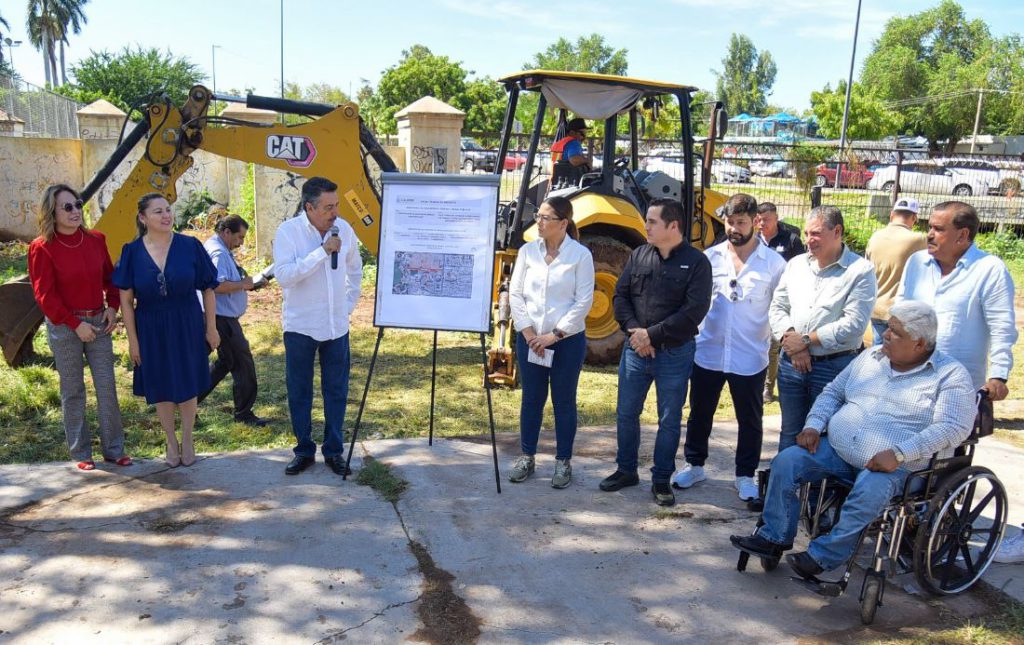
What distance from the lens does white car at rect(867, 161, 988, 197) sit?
17891 mm

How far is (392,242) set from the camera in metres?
4.74

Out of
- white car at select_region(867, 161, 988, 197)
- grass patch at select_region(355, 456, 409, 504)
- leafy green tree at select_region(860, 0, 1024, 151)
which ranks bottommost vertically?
grass patch at select_region(355, 456, 409, 504)

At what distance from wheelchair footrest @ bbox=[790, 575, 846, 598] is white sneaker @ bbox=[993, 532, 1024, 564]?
3.66 feet

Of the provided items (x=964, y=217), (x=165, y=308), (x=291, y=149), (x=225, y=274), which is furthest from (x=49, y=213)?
(x=964, y=217)

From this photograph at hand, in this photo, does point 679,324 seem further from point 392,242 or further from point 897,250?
point 897,250

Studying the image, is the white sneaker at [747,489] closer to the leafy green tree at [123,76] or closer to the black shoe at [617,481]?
the black shoe at [617,481]

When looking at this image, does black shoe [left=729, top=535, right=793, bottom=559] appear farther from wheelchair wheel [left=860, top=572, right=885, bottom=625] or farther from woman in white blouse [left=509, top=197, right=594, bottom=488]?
woman in white blouse [left=509, top=197, right=594, bottom=488]

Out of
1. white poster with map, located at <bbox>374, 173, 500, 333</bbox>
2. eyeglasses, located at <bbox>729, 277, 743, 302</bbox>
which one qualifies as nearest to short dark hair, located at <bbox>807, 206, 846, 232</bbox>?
eyeglasses, located at <bbox>729, 277, 743, 302</bbox>

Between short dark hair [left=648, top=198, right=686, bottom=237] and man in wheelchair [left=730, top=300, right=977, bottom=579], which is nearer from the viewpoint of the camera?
man in wheelchair [left=730, top=300, right=977, bottom=579]

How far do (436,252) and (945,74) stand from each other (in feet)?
195

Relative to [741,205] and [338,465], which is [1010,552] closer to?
[741,205]

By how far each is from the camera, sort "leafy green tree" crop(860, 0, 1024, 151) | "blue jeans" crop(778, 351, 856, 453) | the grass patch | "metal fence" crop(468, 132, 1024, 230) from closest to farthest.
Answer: "blue jeans" crop(778, 351, 856, 453), the grass patch, "metal fence" crop(468, 132, 1024, 230), "leafy green tree" crop(860, 0, 1024, 151)

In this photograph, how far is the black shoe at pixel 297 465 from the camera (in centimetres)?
475

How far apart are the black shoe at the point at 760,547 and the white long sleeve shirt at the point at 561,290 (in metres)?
1.46
